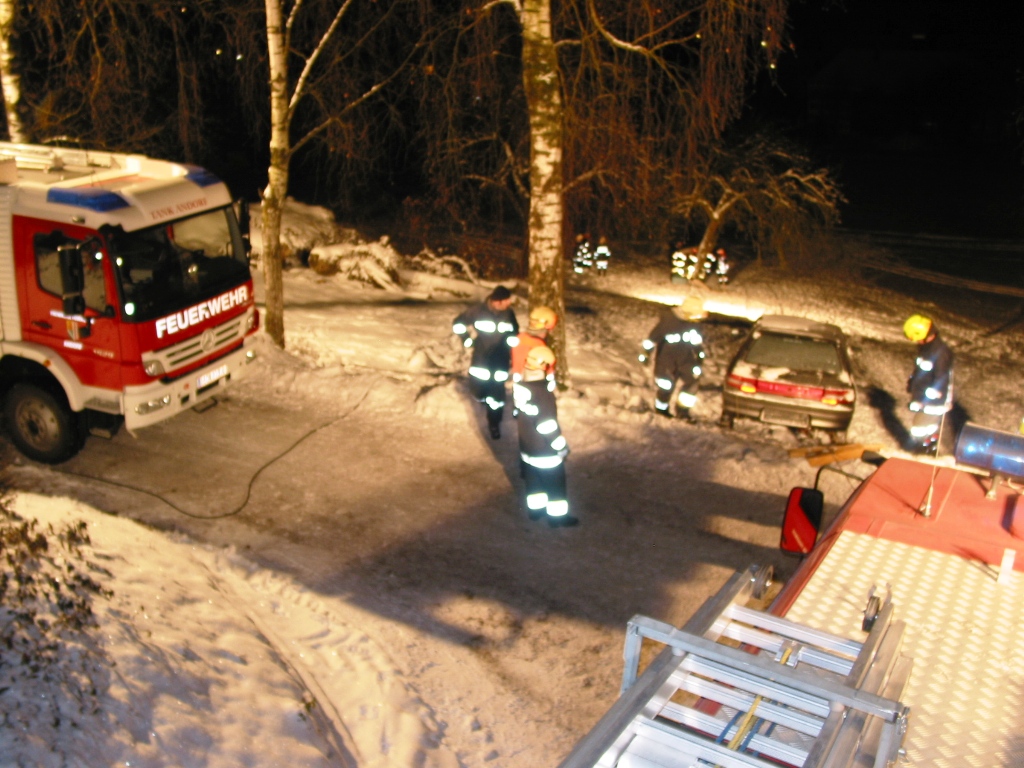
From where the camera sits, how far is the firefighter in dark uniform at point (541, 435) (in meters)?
6.98

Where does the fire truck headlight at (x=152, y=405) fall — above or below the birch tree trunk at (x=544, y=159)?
below

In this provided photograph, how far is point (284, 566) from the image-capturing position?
6738 millimetres

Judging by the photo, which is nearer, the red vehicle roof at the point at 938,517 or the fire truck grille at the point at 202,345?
the red vehicle roof at the point at 938,517

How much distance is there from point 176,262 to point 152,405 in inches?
49.8

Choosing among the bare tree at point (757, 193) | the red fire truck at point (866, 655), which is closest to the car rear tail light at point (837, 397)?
the red fire truck at point (866, 655)

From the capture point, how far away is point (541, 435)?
7.07 metres

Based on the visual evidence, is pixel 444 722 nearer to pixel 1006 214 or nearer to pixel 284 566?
pixel 284 566

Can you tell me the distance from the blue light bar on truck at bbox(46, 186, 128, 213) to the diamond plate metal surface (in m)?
6.09

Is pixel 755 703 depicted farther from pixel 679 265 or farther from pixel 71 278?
pixel 679 265

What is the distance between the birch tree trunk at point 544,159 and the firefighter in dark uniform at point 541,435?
3.21 meters

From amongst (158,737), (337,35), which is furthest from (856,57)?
(158,737)

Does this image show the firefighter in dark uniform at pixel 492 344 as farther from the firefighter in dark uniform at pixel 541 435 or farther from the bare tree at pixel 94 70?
the bare tree at pixel 94 70

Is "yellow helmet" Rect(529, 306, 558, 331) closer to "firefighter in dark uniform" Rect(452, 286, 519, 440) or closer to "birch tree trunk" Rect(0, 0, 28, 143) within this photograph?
"firefighter in dark uniform" Rect(452, 286, 519, 440)

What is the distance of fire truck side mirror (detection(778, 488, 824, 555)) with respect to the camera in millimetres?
6469
